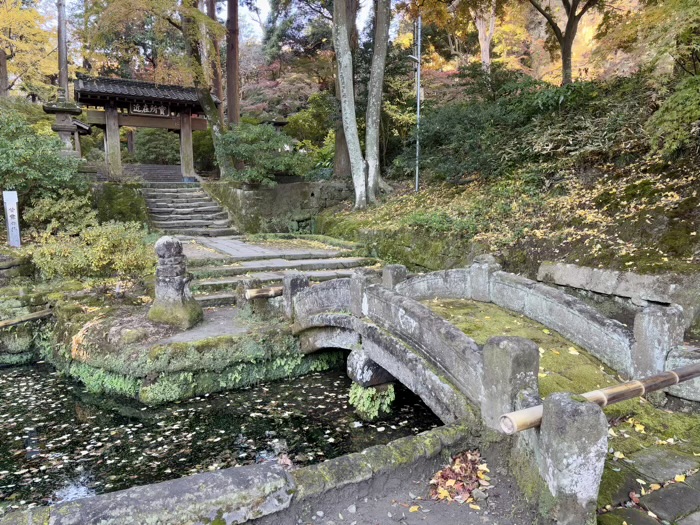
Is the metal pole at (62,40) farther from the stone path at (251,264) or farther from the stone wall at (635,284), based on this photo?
the stone wall at (635,284)

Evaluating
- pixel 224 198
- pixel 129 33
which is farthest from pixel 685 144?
pixel 129 33

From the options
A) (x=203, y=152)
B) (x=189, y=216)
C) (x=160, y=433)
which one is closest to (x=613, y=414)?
(x=160, y=433)

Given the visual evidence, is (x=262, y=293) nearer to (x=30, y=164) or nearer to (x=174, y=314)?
(x=174, y=314)

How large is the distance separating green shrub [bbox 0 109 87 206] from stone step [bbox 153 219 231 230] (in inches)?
96.7

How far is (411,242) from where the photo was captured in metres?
10.6

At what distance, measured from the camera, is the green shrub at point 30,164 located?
10422 millimetres

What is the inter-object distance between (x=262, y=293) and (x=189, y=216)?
348 inches

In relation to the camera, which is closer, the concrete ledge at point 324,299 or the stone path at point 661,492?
the stone path at point 661,492

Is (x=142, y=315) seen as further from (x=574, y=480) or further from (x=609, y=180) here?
(x=609, y=180)

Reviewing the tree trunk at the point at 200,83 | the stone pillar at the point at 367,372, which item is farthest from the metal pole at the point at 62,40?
the stone pillar at the point at 367,372

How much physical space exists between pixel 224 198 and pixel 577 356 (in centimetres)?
1313

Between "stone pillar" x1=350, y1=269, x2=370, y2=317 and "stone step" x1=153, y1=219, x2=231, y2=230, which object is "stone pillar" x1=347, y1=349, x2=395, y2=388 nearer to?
"stone pillar" x1=350, y1=269, x2=370, y2=317

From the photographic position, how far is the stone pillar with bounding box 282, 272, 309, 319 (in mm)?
7188

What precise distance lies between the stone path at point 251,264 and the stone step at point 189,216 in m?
2.30
